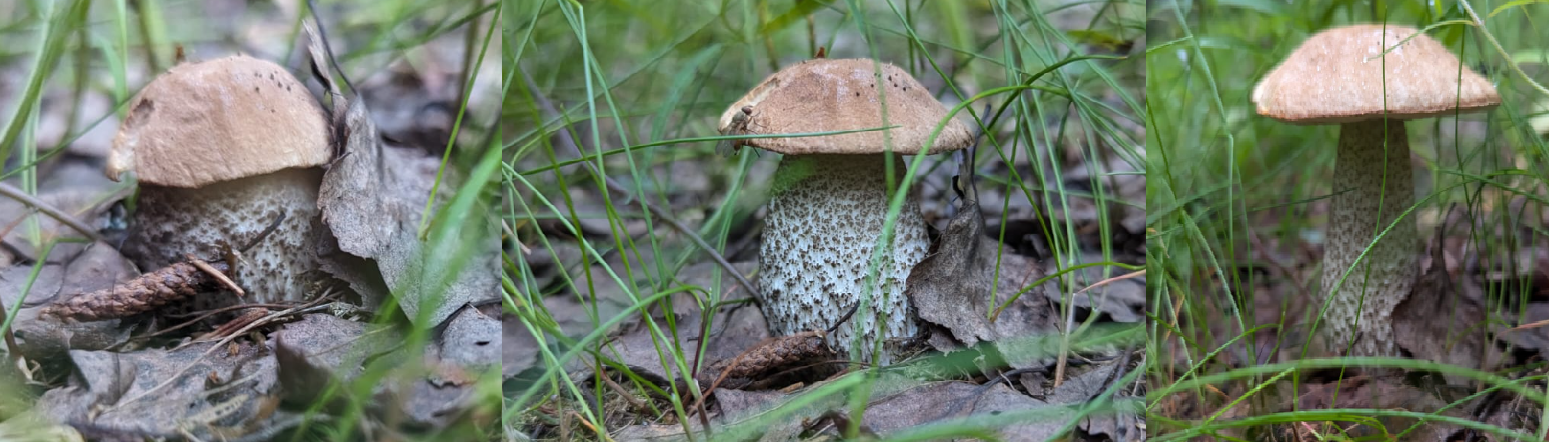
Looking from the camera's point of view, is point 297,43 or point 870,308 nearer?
point 870,308

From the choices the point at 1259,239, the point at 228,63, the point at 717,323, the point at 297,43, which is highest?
the point at 297,43

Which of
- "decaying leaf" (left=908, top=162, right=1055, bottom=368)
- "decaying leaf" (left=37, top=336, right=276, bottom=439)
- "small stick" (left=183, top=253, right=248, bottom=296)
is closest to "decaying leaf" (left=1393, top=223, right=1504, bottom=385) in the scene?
"decaying leaf" (left=908, top=162, right=1055, bottom=368)

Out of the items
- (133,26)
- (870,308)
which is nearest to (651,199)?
(870,308)

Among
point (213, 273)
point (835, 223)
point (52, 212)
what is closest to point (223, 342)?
point (213, 273)

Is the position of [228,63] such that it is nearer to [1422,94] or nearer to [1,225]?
[1,225]

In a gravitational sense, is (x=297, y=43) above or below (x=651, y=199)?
above

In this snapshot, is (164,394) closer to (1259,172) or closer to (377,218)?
(377,218)
